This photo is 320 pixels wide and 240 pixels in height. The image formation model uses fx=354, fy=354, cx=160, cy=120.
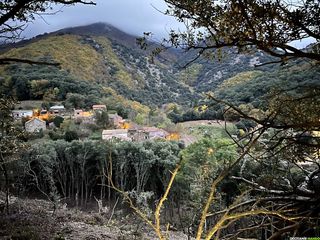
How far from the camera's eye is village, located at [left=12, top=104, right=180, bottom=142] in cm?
3706

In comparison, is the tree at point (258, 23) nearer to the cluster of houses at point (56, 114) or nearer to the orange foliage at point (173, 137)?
the orange foliage at point (173, 137)

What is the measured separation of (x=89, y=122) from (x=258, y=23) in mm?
42016

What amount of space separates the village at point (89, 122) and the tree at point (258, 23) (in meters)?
31.9

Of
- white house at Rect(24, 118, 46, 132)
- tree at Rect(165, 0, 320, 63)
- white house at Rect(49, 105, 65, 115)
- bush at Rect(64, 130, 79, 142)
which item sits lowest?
bush at Rect(64, 130, 79, 142)

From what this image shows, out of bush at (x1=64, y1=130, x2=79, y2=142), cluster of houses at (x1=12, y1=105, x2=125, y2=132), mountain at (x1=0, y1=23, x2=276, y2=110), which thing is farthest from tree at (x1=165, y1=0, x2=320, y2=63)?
mountain at (x1=0, y1=23, x2=276, y2=110)

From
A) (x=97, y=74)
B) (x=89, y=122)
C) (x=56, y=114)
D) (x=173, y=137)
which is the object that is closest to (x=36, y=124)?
(x=89, y=122)

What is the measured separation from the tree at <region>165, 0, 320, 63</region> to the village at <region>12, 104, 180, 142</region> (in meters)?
31.9

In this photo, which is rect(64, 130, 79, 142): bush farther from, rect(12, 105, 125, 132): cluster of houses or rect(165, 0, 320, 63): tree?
rect(165, 0, 320, 63): tree

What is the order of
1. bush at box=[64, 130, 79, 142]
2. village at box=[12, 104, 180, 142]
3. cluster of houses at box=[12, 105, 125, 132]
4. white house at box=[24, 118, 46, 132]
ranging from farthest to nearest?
cluster of houses at box=[12, 105, 125, 132], white house at box=[24, 118, 46, 132], village at box=[12, 104, 180, 142], bush at box=[64, 130, 79, 142]

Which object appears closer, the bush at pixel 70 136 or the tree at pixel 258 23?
the tree at pixel 258 23

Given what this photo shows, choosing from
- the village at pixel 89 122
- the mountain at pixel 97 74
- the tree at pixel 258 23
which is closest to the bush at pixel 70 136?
the village at pixel 89 122

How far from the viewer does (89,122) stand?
43.4 m

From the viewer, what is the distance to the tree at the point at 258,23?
2.33 meters

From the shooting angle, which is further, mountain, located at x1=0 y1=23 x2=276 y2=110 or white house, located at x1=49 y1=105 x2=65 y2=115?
mountain, located at x1=0 y1=23 x2=276 y2=110
